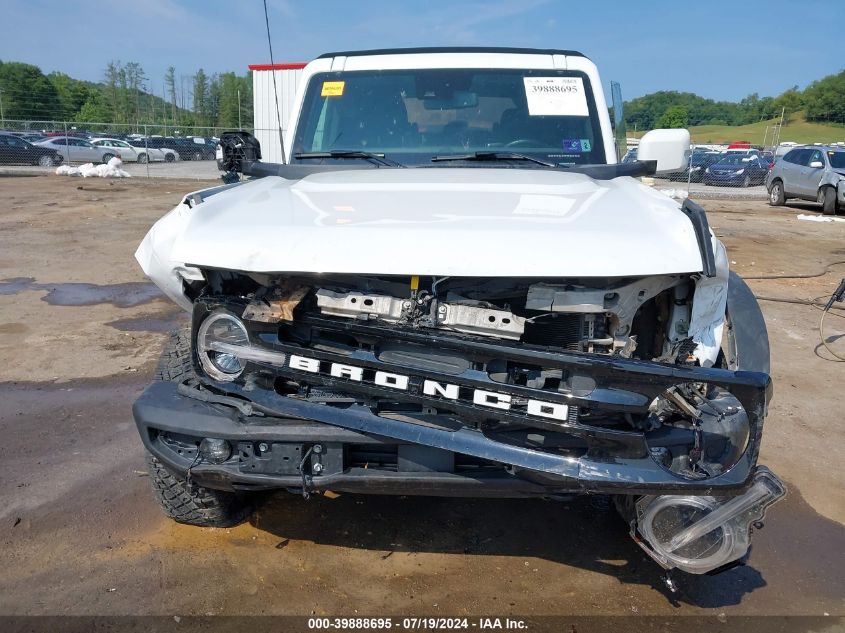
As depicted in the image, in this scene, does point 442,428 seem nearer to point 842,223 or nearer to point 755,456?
point 755,456

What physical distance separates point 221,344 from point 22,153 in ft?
92.3

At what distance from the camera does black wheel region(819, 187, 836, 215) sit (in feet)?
54.8

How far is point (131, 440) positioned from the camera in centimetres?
404

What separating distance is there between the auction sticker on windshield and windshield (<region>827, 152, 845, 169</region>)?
1608 cm

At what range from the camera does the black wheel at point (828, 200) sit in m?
16.7

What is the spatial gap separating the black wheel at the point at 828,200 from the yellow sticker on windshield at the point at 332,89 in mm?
16515

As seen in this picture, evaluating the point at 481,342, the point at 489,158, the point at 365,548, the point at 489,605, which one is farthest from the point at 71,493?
the point at 489,158

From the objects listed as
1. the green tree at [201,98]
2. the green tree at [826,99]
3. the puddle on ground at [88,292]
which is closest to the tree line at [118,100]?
the green tree at [201,98]

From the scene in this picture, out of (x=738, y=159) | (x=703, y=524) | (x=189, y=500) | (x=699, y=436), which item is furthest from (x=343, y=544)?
(x=738, y=159)

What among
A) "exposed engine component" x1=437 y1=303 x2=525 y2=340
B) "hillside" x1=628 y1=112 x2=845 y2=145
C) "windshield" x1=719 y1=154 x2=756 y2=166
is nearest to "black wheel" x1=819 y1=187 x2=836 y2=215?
"windshield" x1=719 y1=154 x2=756 y2=166

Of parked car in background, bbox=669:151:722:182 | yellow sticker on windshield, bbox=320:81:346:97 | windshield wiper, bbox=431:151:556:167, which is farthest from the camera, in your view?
parked car in background, bbox=669:151:722:182

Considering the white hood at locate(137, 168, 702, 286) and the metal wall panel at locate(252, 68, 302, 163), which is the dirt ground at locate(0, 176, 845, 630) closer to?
the white hood at locate(137, 168, 702, 286)

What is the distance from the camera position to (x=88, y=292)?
7.37 metres

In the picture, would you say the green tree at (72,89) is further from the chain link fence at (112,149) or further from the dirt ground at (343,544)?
the dirt ground at (343,544)
